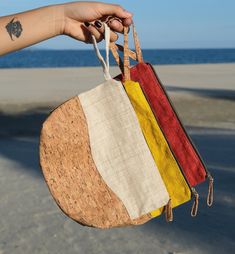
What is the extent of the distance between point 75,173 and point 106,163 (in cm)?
11

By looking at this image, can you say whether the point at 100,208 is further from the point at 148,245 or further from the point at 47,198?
the point at 47,198

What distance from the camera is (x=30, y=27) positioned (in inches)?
86.2

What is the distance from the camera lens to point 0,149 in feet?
27.5

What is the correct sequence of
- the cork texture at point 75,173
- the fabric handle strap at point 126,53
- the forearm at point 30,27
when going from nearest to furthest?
the cork texture at point 75,173, the fabric handle strap at point 126,53, the forearm at point 30,27

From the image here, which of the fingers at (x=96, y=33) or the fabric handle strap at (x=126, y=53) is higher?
the fingers at (x=96, y=33)

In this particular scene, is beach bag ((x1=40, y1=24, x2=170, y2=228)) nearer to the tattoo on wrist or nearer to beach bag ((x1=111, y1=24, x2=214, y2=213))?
beach bag ((x1=111, y1=24, x2=214, y2=213))

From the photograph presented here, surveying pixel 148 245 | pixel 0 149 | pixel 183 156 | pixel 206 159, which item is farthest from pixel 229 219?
pixel 0 149

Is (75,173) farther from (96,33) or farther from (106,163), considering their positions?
(96,33)

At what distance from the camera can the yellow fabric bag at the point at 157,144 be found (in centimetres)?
201

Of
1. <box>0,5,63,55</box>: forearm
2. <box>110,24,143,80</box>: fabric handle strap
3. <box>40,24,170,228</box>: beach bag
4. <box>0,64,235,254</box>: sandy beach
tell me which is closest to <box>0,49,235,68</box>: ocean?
<box>0,64,235,254</box>: sandy beach

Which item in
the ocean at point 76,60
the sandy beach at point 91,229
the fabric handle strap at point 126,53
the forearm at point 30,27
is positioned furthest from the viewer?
the ocean at point 76,60

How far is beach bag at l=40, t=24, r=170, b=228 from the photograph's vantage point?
1.95 metres

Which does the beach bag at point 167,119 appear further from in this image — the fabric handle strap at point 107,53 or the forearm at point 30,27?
the forearm at point 30,27

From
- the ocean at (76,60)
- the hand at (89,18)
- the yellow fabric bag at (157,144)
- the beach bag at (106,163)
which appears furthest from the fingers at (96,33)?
the ocean at (76,60)
